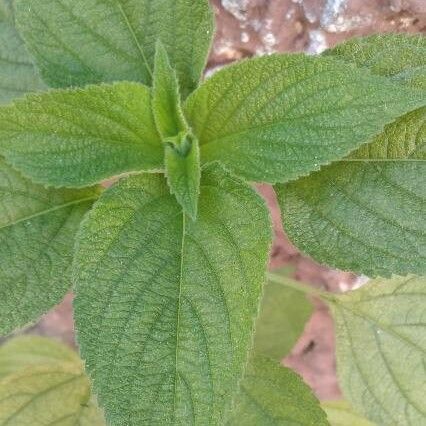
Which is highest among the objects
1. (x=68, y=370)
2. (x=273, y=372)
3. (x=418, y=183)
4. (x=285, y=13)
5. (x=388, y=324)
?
(x=285, y=13)

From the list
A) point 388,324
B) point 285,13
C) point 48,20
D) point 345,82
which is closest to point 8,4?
point 48,20

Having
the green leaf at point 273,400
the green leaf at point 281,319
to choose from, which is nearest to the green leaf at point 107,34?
the green leaf at point 273,400

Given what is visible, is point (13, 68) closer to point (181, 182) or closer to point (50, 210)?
point (50, 210)

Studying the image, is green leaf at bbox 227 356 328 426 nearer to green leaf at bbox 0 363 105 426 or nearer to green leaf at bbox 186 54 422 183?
green leaf at bbox 0 363 105 426

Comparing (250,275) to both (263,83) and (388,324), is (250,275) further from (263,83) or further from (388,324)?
(388,324)

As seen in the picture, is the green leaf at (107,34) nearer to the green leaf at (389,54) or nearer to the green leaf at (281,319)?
the green leaf at (389,54)
